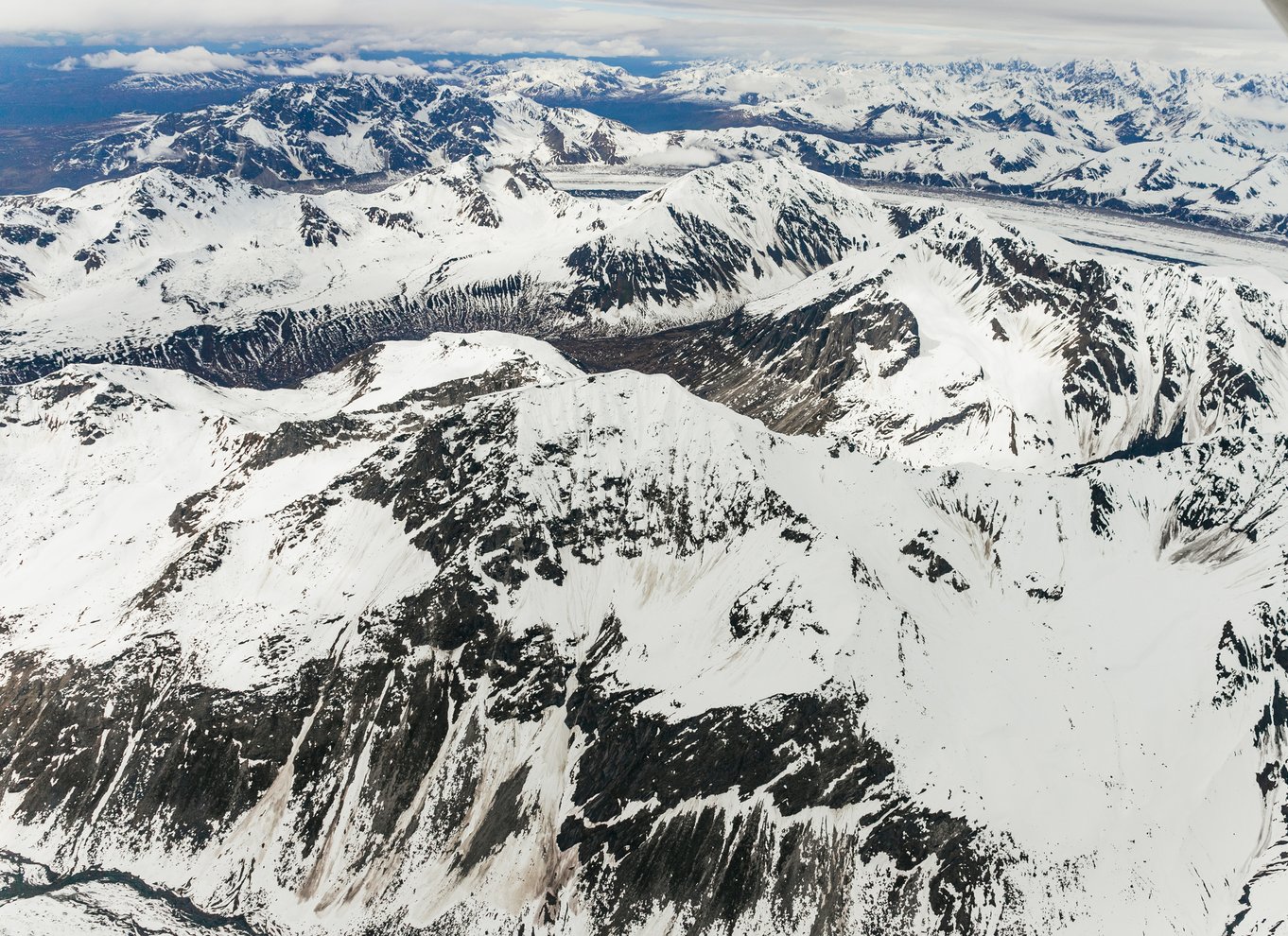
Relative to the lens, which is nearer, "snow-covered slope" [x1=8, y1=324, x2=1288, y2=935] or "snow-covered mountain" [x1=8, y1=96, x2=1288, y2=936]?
"snow-covered mountain" [x1=8, y1=96, x2=1288, y2=936]

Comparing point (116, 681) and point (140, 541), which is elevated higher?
point (140, 541)

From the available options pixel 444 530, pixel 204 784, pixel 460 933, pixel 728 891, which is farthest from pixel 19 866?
pixel 728 891

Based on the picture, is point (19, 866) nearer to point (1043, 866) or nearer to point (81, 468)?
point (81, 468)

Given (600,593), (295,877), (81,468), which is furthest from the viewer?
(81,468)

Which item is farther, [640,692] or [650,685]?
[650,685]

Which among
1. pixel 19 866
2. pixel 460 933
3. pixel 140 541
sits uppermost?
pixel 140 541

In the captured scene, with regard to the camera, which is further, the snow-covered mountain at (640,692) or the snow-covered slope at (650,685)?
the snow-covered slope at (650,685)

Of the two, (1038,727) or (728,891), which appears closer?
(728,891)

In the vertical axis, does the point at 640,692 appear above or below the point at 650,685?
below
